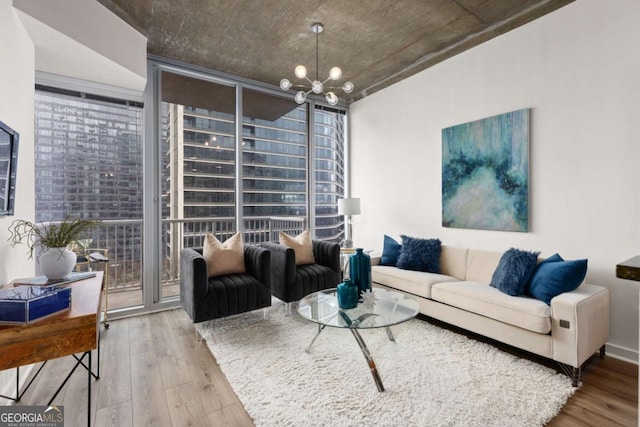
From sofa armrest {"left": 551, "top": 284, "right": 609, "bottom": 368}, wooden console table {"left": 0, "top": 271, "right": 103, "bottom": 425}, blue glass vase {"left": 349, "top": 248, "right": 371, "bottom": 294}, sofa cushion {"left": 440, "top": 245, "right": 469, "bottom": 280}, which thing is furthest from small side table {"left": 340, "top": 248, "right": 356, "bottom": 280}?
wooden console table {"left": 0, "top": 271, "right": 103, "bottom": 425}

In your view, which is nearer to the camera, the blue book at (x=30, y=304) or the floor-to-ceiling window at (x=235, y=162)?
the blue book at (x=30, y=304)

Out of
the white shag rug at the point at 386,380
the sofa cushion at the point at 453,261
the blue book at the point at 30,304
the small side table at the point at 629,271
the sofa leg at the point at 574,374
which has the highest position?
the small side table at the point at 629,271

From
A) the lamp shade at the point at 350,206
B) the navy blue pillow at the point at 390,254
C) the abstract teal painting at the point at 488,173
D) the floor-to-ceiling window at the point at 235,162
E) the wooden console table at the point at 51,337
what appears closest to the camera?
the wooden console table at the point at 51,337

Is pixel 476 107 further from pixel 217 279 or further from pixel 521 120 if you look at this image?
pixel 217 279

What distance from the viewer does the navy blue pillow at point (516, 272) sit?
2543mm

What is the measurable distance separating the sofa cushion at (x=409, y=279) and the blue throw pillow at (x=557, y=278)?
83cm

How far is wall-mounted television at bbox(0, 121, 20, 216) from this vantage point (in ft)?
5.79

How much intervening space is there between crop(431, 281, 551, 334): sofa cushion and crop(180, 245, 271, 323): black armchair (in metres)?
1.65

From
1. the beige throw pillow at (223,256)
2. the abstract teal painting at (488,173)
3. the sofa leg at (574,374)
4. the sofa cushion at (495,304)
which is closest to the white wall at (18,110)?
the beige throw pillow at (223,256)

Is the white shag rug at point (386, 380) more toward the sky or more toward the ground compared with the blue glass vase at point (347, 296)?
more toward the ground

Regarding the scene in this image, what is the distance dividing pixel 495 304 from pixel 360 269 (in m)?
1.10

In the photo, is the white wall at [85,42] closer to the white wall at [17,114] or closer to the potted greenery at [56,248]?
the white wall at [17,114]

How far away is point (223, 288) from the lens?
2834 mm

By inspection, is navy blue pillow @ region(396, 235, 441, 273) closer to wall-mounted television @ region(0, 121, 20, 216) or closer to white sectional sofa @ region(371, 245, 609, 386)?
white sectional sofa @ region(371, 245, 609, 386)
